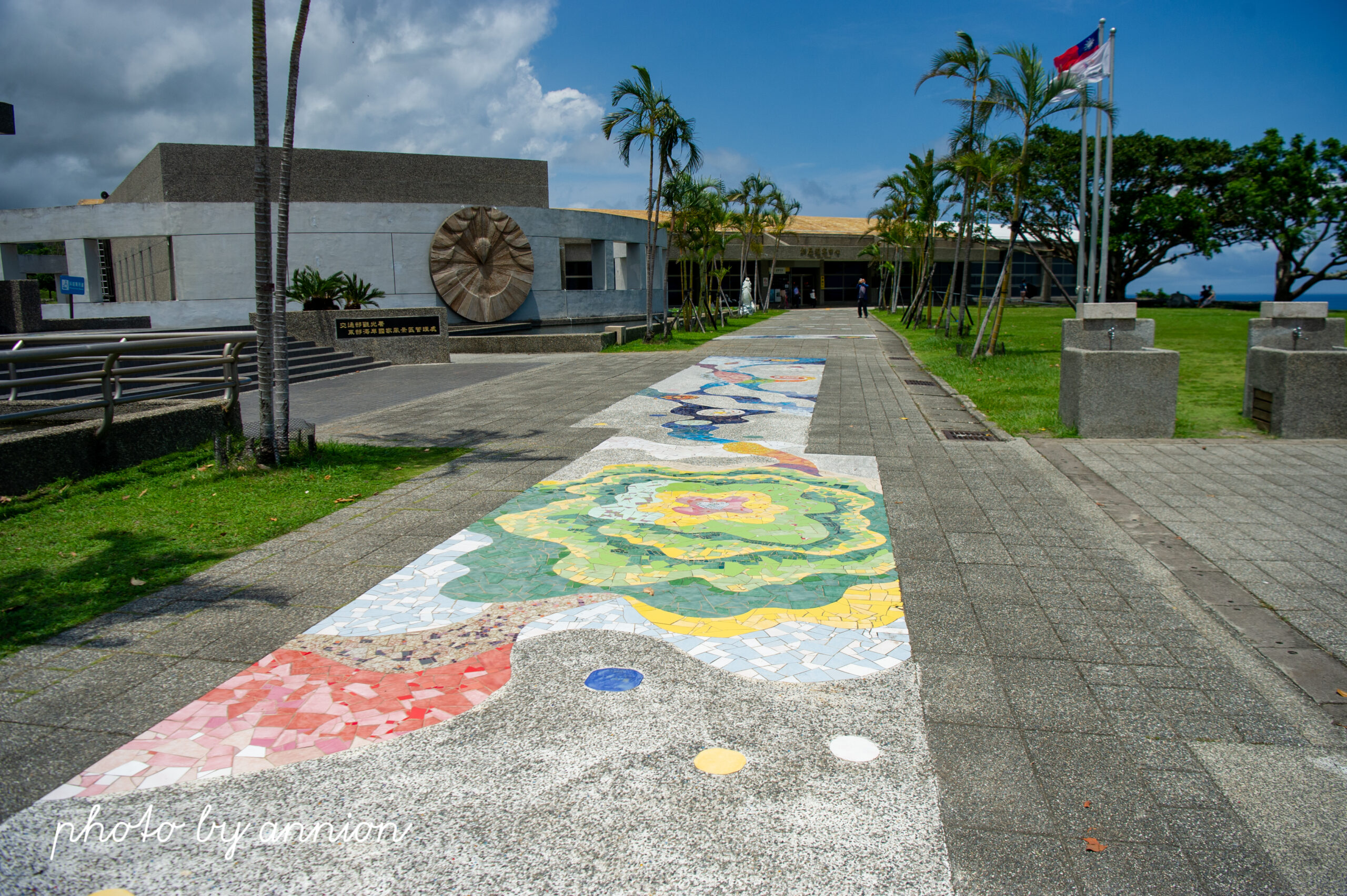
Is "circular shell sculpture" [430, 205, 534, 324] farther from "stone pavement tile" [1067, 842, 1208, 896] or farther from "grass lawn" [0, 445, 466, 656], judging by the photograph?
"stone pavement tile" [1067, 842, 1208, 896]

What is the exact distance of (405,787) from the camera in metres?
2.85

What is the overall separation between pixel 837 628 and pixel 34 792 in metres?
3.29

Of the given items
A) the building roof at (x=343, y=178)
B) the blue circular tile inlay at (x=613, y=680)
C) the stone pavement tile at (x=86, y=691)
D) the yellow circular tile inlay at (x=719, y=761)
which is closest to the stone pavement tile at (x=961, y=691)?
the yellow circular tile inlay at (x=719, y=761)

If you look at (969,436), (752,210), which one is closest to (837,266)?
(752,210)

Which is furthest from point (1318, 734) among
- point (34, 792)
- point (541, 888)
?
point (34, 792)

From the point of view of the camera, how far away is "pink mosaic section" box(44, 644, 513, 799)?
295cm

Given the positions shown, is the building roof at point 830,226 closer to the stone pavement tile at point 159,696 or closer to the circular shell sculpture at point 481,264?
the circular shell sculpture at point 481,264

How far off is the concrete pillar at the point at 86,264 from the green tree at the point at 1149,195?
36.2 metres

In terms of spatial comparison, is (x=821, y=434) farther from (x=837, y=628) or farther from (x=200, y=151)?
(x=200, y=151)

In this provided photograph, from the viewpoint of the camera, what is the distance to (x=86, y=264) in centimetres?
2258

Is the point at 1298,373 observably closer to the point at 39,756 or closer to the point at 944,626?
the point at 944,626

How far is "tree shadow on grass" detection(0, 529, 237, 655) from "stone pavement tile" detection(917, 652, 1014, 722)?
390cm

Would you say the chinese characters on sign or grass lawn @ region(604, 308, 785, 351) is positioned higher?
the chinese characters on sign

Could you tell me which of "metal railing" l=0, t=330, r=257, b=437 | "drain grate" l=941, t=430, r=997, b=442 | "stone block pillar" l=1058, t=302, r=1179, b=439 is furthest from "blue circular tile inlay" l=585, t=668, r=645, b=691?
"stone block pillar" l=1058, t=302, r=1179, b=439
